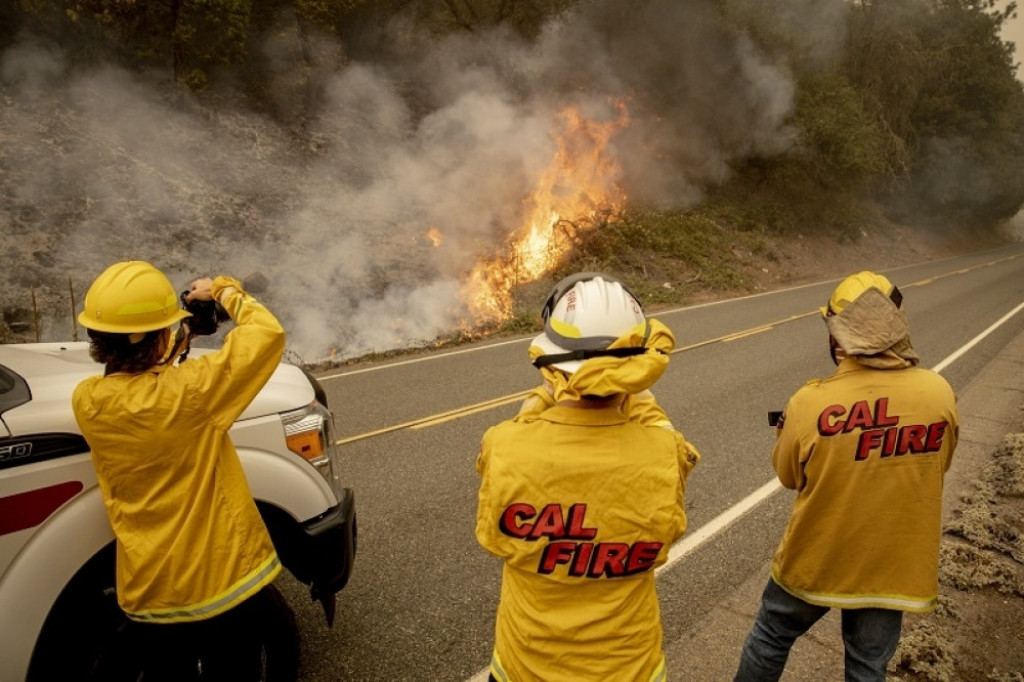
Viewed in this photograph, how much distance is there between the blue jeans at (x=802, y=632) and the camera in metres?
2.54

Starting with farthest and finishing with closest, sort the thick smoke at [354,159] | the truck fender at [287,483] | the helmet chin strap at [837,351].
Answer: the thick smoke at [354,159] → the truck fender at [287,483] → the helmet chin strap at [837,351]

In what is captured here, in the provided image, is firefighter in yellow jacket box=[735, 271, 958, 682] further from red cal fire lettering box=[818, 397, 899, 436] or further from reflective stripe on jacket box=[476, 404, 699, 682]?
reflective stripe on jacket box=[476, 404, 699, 682]

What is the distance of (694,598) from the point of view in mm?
3902

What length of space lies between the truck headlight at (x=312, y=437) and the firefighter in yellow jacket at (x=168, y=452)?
53 centimetres

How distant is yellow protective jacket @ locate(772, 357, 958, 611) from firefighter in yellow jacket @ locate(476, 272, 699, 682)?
996mm

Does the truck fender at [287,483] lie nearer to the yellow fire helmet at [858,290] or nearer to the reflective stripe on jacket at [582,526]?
the reflective stripe on jacket at [582,526]

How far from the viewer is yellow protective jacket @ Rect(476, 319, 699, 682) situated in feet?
5.54

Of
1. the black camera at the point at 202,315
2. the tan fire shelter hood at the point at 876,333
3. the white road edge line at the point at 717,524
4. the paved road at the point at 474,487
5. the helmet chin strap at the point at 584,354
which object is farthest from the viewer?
the white road edge line at the point at 717,524

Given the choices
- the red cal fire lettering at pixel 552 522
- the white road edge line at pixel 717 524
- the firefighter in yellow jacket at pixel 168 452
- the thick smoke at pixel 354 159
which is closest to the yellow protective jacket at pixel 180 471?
the firefighter in yellow jacket at pixel 168 452

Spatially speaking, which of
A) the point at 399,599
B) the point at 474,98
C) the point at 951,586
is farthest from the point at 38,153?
the point at 951,586

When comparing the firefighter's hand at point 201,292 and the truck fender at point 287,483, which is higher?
the firefighter's hand at point 201,292

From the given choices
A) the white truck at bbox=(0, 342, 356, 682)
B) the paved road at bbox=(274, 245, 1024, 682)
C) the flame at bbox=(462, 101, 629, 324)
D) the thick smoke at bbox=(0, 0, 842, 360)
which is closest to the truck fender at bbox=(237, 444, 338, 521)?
the white truck at bbox=(0, 342, 356, 682)

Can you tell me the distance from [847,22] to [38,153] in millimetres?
32034

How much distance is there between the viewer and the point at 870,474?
8.09 ft
